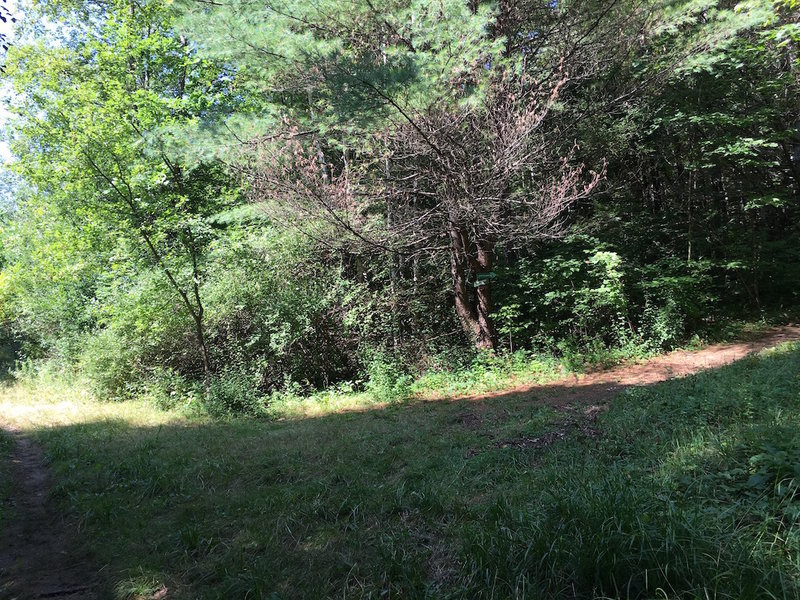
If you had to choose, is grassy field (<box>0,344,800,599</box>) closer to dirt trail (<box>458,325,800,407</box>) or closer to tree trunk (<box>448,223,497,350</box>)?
dirt trail (<box>458,325,800,407</box>)

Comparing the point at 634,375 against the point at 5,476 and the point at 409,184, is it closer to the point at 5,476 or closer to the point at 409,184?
the point at 409,184

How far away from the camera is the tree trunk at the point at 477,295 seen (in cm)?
1158

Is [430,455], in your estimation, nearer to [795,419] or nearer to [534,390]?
[795,419]

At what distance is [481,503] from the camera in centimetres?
379

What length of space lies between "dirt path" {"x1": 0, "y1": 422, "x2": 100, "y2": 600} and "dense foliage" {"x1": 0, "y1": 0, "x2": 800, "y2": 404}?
190 inches

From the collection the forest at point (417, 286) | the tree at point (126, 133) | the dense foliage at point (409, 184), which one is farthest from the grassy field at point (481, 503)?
the tree at point (126, 133)

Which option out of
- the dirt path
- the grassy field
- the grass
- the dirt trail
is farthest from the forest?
the grass

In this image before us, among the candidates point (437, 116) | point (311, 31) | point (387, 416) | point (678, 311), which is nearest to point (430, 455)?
point (387, 416)

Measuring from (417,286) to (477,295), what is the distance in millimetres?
1888

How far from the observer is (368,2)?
865 cm

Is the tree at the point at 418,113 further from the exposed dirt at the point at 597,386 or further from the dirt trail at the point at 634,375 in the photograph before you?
the exposed dirt at the point at 597,386

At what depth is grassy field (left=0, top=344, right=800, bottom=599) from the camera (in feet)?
8.20

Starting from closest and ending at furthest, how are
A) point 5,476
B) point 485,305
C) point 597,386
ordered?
point 5,476 < point 597,386 < point 485,305

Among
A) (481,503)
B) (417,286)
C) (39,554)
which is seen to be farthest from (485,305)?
(39,554)
